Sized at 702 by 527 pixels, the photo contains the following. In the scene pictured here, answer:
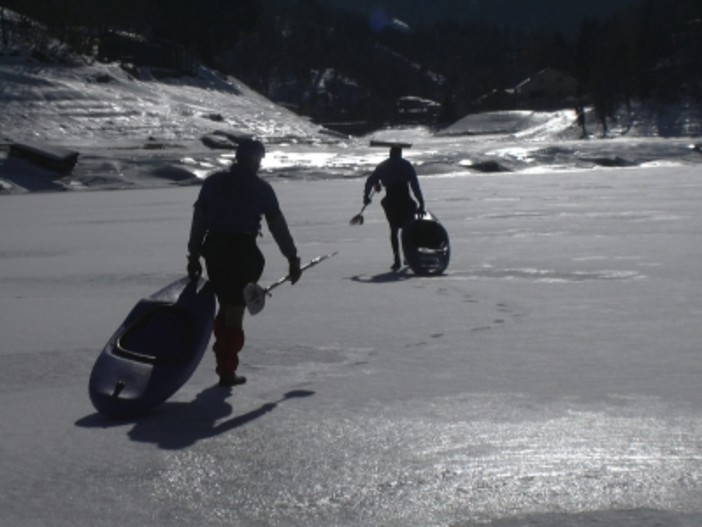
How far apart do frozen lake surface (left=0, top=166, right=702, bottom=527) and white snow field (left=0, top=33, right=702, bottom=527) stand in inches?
0.7

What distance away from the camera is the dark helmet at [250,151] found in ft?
24.5

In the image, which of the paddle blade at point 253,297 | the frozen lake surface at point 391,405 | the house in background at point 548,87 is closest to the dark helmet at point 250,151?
the paddle blade at point 253,297

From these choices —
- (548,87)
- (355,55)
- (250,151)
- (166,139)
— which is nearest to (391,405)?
(250,151)

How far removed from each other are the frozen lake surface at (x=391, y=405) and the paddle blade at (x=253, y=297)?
465mm

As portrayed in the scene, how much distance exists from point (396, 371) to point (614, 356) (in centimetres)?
134

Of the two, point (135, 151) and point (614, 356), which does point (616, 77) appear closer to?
point (135, 151)

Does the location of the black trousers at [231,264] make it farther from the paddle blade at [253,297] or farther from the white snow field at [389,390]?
the white snow field at [389,390]

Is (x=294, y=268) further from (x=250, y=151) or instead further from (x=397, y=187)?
(x=397, y=187)

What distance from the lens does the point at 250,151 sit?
7.49 metres

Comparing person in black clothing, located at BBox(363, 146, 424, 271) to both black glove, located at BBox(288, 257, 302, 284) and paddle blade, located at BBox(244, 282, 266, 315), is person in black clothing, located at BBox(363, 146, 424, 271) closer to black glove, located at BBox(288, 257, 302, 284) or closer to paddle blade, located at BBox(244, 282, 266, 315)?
black glove, located at BBox(288, 257, 302, 284)

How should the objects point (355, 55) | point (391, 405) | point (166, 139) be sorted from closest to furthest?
point (391, 405)
point (166, 139)
point (355, 55)

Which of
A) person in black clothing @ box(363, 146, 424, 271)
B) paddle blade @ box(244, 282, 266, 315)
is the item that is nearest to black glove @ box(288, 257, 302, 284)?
paddle blade @ box(244, 282, 266, 315)

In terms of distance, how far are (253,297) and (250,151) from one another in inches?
34.1

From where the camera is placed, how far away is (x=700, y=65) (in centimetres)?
8450
